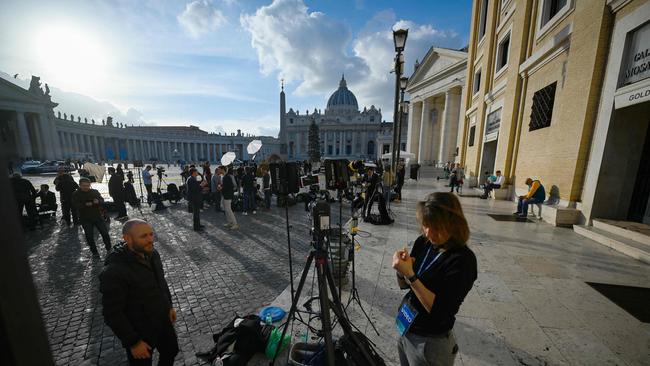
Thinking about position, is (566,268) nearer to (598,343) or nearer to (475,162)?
(598,343)

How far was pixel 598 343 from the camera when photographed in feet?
9.30

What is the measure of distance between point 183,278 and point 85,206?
323 cm

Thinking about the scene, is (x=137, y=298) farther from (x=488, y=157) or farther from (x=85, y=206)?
(x=488, y=157)

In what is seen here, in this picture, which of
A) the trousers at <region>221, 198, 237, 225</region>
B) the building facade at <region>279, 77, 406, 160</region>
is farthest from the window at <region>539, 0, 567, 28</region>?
the building facade at <region>279, 77, 406, 160</region>

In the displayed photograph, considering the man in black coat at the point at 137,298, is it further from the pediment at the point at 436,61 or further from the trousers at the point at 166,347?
the pediment at the point at 436,61

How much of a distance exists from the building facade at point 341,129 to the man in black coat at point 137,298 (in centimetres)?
8938

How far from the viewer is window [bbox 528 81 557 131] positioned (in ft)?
29.6

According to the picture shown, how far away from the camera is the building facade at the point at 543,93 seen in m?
7.01

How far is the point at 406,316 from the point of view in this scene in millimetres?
1825

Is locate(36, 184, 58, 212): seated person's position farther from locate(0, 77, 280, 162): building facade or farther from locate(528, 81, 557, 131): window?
locate(0, 77, 280, 162): building facade

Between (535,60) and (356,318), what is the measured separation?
1268 cm

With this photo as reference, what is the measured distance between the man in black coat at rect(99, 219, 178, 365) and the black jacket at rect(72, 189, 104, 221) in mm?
4889

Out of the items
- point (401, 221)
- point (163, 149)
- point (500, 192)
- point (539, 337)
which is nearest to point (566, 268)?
point (539, 337)

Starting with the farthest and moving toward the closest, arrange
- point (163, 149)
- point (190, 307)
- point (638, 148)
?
point (163, 149)
point (638, 148)
point (190, 307)
